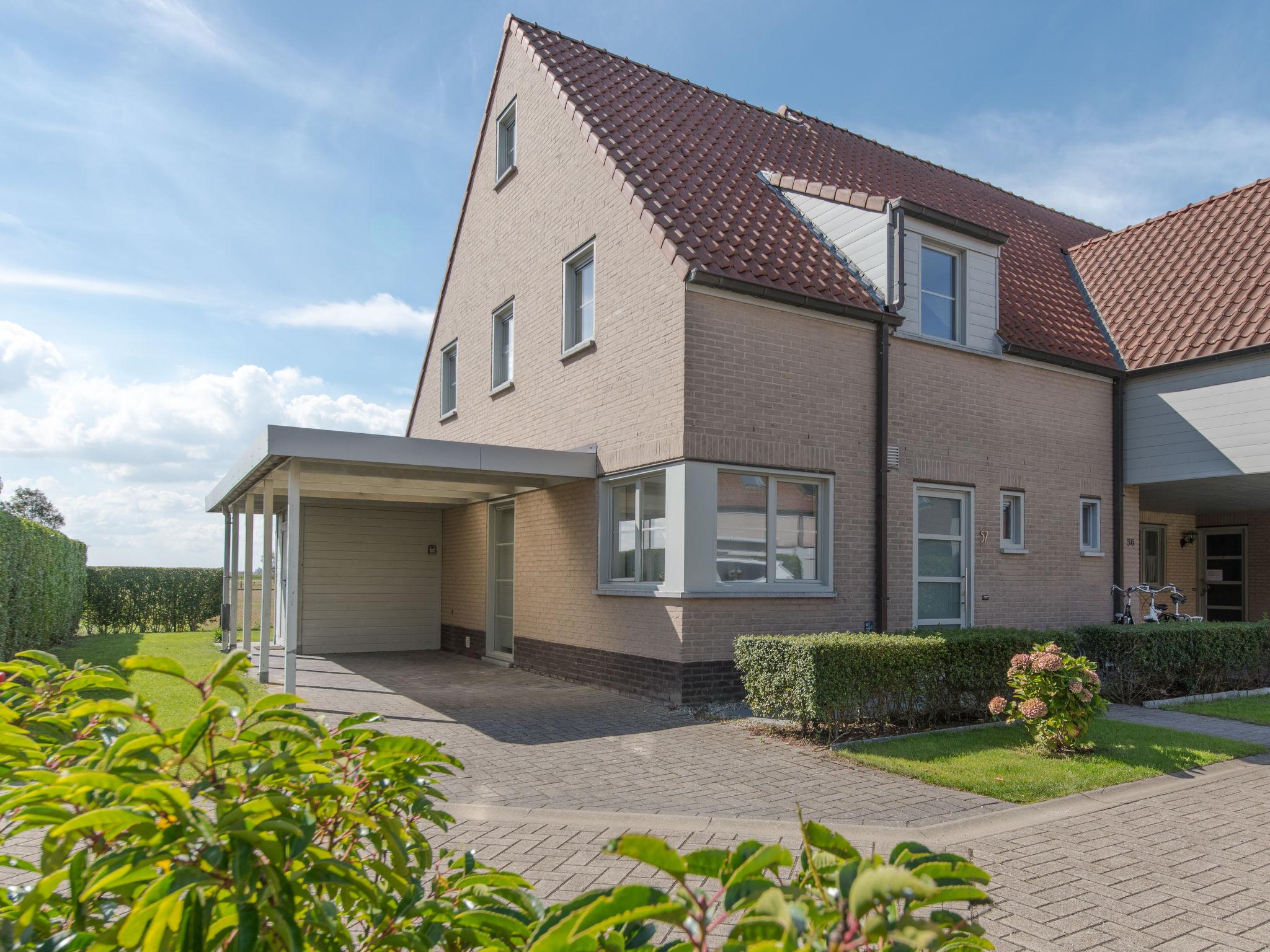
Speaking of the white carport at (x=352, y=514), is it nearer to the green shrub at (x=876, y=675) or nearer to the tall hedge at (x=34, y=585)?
the tall hedge at (x=34, y=585)

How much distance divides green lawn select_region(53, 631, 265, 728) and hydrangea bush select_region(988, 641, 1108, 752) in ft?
22.4

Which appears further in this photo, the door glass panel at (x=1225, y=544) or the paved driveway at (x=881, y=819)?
the door glass panel at (x=1225, y=544)

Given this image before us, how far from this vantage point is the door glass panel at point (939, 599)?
38.4 ft

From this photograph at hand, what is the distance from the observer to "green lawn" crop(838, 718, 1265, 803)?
6703 millimetres

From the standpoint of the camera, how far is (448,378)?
18.0 meters

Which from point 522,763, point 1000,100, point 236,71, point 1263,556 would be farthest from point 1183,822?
point 1263,556

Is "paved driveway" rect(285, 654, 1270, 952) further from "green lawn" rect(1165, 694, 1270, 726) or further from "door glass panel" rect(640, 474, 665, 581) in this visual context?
"door glass panel" rect(640, 474, 665, 581)

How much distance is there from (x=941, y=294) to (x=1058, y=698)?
253 inches

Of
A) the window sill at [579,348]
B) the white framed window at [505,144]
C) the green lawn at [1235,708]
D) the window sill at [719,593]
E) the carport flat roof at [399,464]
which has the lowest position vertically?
the green lawn at [1235,708]

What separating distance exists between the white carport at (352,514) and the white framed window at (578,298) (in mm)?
1660

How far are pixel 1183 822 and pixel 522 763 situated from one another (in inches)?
188

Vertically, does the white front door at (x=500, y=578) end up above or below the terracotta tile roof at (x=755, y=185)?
below

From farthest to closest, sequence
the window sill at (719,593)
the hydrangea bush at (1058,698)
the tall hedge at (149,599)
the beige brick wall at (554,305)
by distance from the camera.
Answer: the tall hedge at (149,599)
the beige brick wall at (554,305)
the window sill at (719,593)
the hydrangea bush at (1058,698)

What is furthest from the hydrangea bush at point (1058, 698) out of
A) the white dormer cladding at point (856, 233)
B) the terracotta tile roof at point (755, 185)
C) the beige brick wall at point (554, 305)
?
the white dormer cladding at point (856, 233)
